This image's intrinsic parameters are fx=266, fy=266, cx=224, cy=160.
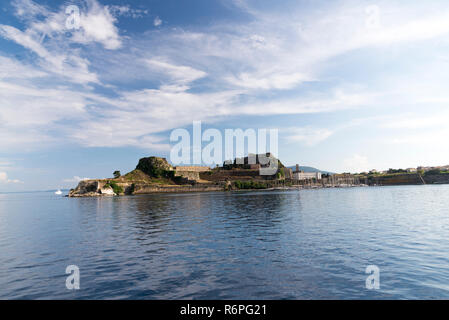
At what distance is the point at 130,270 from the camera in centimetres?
1755

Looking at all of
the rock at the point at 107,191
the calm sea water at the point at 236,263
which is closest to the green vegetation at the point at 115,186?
the rock at the point at 107,191

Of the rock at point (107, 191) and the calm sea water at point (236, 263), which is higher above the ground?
the calm sea water at point (236, 263)

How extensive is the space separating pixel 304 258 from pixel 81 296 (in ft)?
46.2

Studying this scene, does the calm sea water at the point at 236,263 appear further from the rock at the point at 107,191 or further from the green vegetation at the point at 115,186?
the green vegetation at the point at 115,186

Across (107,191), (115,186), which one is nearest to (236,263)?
(107,191)

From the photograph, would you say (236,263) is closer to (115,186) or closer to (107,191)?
(107,191)

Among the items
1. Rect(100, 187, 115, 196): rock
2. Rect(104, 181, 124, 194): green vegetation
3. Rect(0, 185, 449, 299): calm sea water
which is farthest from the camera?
Rect(104, 181, 124, 194): green vegetation

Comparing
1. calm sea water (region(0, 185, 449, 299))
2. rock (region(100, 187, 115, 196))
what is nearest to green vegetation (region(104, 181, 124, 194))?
rock (region(100, 187, 115, 196))

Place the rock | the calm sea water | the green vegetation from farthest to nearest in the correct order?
the green vegetation
the rock
the calm sea water

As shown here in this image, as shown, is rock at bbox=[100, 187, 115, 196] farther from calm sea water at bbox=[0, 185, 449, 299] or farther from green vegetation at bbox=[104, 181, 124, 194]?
calm sea water at bbox=[0, 185, 449, 299]

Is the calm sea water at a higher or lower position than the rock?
higher
